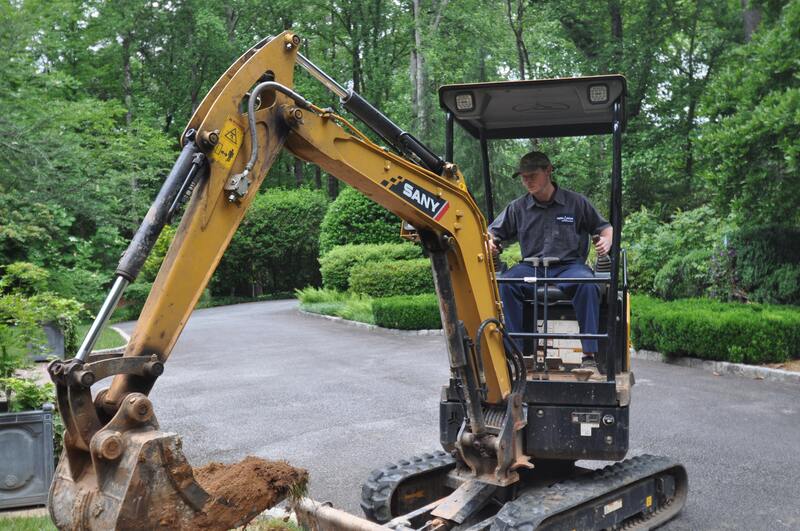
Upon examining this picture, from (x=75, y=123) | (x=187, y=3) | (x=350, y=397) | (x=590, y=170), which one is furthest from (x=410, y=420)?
(x=187, y=3)

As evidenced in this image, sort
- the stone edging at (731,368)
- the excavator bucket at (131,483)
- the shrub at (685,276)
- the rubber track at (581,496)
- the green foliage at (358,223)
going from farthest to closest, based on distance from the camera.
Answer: the green foliage at (358,223)
the shrub at (685,276)
the stone edging at (731,368)
the rubber track at (581,496)
the excavator bucket at (131,483)

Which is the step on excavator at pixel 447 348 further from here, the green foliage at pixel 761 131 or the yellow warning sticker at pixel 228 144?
the green foliage at pixel 761 131

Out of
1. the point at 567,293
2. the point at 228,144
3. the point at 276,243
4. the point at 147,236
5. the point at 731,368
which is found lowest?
the point at 731,368

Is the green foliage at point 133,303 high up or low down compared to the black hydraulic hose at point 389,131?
down

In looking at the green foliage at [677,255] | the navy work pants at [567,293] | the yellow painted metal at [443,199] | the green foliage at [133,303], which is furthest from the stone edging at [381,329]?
the yellow painted metal at [443,199]

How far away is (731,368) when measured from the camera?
10.5m

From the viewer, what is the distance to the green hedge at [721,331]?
10.4 m

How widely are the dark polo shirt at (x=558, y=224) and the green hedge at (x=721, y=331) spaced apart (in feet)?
18.5

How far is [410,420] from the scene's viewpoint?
27.4ft

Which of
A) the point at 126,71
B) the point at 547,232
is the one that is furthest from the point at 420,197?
the point at 126,71

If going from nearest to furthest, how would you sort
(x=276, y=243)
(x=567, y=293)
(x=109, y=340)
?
(x=567, y=293) → (x=109, y=340) → (x=276, y=243)

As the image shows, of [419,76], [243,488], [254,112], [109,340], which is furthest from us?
[419,76]

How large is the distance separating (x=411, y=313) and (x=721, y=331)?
6782 millimetres

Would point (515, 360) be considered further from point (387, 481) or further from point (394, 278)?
point (394, 278)
